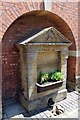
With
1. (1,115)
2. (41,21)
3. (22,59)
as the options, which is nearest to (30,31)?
(41,21)

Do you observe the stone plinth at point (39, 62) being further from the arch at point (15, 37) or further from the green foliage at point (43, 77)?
the arch at point (15, 37)

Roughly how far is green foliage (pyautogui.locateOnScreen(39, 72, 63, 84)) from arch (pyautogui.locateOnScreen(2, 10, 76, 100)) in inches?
33.1

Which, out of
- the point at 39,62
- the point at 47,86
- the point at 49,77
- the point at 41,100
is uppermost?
the point at 39,62

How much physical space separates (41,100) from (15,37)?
7.00 feet

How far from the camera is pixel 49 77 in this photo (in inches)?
192

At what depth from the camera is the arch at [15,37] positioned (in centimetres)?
468

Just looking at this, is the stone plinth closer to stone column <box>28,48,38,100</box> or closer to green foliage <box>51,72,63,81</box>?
stone column <box>28,48,38,100</box>

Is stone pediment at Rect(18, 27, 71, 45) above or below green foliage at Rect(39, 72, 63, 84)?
above

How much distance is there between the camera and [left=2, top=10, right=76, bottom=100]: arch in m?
4.68

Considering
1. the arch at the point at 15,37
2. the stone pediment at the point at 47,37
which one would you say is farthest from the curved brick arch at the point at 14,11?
the stone pediment at the point at 47,37

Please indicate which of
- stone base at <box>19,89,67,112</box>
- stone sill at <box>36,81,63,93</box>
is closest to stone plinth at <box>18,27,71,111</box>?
stone base at <box>19,89,67,112</box>

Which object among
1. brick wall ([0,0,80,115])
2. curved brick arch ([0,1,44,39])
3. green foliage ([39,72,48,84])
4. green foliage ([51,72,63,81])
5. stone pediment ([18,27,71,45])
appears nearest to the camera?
curved brick arch ([0,1,44,39])

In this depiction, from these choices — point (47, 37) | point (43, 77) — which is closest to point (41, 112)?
point (43, 77)

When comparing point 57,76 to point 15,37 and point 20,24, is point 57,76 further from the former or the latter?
point 20,24
